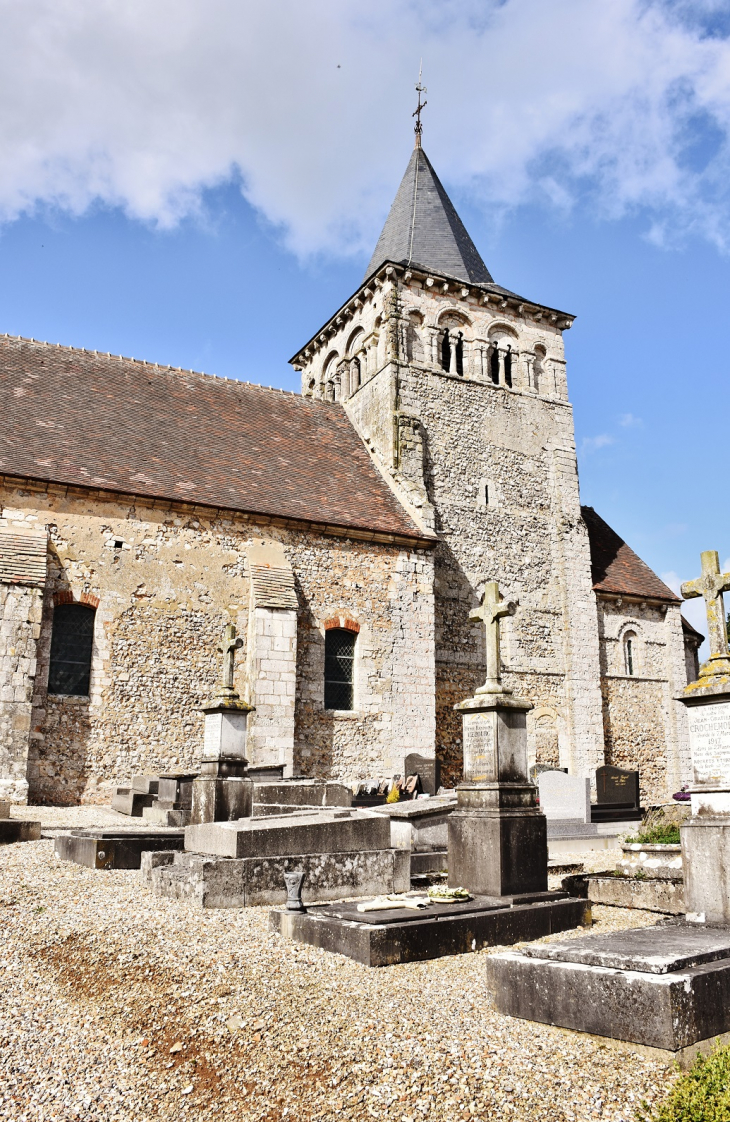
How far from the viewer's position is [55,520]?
15.2m

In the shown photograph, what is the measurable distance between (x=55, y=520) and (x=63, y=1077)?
41.0 ft

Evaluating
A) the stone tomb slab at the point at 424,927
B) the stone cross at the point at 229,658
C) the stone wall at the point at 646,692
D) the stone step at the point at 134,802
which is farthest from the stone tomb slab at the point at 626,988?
the stone wall at the point at 646,692

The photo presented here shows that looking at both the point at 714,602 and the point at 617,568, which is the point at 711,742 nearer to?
the point at 714,602

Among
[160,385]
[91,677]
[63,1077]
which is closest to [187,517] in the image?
[91,677]

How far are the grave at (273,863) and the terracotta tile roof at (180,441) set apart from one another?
30.6ft

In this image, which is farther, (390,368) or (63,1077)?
(390,368)

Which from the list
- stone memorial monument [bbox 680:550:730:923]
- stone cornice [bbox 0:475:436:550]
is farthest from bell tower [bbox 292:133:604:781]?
stone memorial monument [bbox 680:550:730:923]

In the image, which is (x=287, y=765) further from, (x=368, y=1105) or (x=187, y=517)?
(x=368, y=1105)

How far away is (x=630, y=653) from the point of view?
2277 centimetres

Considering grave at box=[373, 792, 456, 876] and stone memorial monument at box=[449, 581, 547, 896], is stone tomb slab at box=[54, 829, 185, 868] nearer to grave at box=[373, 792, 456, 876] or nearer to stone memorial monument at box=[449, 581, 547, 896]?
grave at box=[373, 792, 456, 876]

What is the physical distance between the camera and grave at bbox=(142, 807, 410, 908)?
707 centimetres

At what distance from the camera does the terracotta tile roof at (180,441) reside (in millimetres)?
16219

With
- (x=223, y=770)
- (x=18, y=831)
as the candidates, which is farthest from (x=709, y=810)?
(x=18, y=831)

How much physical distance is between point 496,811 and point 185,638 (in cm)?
999
